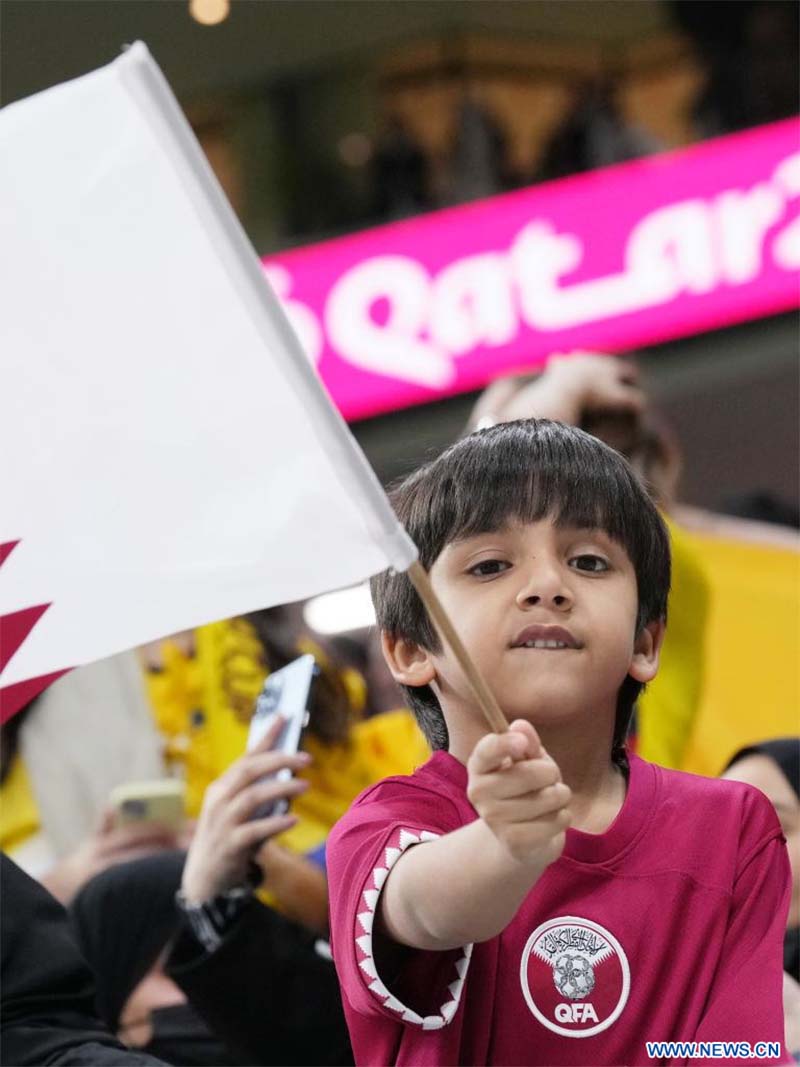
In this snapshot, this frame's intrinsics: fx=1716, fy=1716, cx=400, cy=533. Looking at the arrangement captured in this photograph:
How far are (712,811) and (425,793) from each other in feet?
0.63

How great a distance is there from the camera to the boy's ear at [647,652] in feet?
3.77

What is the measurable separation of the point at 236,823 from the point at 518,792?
2.28 ft

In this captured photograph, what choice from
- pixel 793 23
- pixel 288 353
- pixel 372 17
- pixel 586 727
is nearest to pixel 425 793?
pixel 586 727

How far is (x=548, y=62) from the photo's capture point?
620 centimetres

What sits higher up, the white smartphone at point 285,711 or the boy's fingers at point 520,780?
the boy's fingers at point 520,780

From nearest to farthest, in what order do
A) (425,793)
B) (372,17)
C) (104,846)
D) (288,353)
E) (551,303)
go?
(288,353)
(425,793)
(104,846)
(551,303)
(372,17)

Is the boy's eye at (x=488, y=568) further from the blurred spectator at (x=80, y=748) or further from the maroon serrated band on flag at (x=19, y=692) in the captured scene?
the blurred spectator at (x=80, y=748)

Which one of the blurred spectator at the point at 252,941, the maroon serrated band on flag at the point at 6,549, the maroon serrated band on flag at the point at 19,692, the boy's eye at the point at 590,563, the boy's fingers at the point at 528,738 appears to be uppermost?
the maroon serrated band on flag at the point at 6,549

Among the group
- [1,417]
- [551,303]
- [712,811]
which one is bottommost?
[551,303]

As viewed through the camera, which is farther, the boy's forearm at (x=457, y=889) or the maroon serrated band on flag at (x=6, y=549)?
the maroon serrated band on flag at (x=6, y=549)

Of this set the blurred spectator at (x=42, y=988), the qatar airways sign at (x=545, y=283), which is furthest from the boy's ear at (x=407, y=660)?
the qatar airways sign at (x=545, y=283)

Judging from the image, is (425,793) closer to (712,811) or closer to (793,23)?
(712,811)

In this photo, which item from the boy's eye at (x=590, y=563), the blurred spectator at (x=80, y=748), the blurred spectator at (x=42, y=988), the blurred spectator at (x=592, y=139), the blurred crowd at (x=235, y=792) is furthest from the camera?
the blurred spectator at (x=592, y=139)

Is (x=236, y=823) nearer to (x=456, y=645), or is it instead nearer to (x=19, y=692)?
(x=19, y=692)
